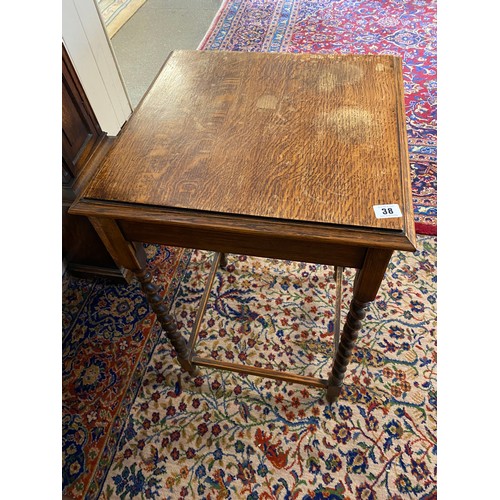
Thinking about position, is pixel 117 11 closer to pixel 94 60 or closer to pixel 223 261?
pixel 94 60

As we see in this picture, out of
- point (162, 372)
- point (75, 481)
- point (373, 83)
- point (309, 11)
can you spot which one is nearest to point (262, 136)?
point (373, 83)

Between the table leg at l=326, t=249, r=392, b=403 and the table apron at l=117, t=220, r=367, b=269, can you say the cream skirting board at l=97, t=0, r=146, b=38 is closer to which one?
the table apron at l=117, t=220, r=367, b=269

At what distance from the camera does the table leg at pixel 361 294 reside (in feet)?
2.26

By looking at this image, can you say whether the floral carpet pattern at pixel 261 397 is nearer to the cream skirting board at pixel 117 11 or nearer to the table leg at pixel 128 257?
the table leg at pixel 128 257

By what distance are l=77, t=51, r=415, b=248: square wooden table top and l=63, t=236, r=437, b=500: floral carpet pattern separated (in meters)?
0.78

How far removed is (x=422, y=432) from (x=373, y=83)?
3.33 ft

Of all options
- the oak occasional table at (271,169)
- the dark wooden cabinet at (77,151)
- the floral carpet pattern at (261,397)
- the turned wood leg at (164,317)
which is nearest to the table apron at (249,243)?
the oak occasional table at (271,169)

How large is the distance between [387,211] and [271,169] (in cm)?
23

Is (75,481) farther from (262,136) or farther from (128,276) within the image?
(262,136)

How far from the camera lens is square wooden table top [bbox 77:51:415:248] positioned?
0.68m

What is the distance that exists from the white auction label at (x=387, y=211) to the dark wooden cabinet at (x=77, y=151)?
2.92 feet

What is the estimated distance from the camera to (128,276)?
1519mm

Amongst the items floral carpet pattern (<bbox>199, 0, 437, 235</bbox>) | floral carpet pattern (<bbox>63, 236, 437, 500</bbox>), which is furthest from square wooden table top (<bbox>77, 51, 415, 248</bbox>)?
floral carpet pattern (<bbox>199, 0, 437, 235</bbox>)

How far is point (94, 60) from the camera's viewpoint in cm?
151
